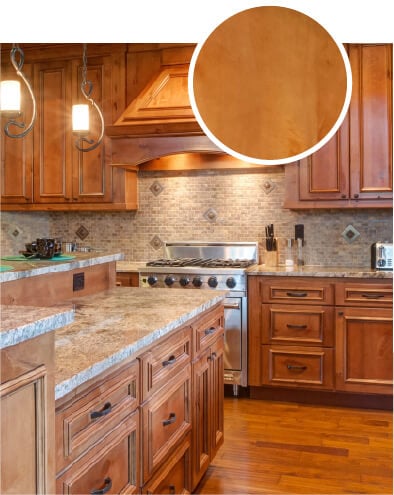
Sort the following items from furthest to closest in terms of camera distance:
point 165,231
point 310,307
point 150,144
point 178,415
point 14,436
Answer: point 165,231, point 150,144, point 310,307, point 178,415, point 14,436

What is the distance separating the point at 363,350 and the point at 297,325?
1.61ft

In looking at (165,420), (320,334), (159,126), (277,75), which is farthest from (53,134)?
(277,75)

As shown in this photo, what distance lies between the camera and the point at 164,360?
7.09 feet

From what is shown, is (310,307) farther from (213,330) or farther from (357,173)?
(213,330)

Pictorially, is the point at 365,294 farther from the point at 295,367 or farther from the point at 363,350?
the point at 295,367

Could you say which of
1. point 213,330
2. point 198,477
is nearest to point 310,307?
point 213,330

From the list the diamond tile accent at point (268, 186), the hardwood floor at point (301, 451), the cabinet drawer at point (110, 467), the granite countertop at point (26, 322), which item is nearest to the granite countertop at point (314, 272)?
the diamond tile accent at point (268, 186)

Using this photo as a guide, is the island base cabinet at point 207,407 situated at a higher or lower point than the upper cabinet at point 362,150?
lower

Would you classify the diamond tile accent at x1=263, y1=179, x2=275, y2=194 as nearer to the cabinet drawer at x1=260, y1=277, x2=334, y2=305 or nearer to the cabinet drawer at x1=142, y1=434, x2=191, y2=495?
the cabinet drawer at x1=260, y1=277, x2=334, y2=305

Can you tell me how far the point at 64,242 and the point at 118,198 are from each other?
89 centimetres

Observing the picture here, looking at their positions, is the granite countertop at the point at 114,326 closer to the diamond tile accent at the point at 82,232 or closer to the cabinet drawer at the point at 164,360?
the cabinet drawer at the point at 164,360

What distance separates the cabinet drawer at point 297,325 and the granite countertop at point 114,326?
1332 millimetres

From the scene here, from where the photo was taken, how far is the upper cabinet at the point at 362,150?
13.6 ft

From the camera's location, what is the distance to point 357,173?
421 centimetres
